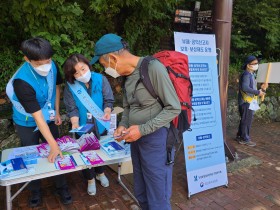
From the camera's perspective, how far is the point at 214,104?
10.8ft

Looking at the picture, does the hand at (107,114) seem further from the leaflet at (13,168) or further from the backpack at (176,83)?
the backpack at (176,83)

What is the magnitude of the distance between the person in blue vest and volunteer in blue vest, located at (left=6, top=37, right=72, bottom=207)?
162 millimetres

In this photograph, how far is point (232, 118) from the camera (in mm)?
6414

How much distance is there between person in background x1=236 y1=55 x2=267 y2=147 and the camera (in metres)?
4.77

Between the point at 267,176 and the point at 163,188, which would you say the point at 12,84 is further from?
the point at 267,176

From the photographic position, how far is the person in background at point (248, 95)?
477 cm

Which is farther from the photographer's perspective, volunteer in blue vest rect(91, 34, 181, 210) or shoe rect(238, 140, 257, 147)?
shoe rect(238, 140, 257, 147)

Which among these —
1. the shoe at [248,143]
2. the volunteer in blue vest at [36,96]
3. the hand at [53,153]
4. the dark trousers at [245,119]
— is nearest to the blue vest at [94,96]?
the volunteer in blue vest at [36,96]

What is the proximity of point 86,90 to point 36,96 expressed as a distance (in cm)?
55

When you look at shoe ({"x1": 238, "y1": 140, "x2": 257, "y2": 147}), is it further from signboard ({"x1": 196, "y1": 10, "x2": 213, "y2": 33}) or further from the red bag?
the red bag

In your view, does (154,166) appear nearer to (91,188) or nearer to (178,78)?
(178,78)

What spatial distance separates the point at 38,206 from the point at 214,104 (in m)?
2.41

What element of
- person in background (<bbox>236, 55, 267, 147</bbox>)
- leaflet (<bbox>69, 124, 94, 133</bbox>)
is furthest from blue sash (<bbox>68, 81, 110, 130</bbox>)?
person in background (<bbox>236, 55, 267, 147</bbox>)

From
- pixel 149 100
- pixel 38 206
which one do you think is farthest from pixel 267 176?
pixel 38 206
